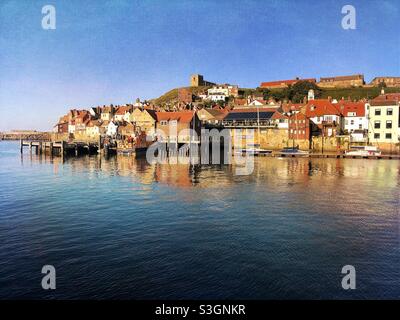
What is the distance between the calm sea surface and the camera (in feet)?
53.1

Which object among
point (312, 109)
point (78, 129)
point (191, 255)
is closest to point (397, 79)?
point (312, 109)

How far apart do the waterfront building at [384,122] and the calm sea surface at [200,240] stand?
4635 cm

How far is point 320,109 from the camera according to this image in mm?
96312

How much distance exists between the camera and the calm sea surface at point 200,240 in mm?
16172

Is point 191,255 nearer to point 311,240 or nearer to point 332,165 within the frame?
point 311,240

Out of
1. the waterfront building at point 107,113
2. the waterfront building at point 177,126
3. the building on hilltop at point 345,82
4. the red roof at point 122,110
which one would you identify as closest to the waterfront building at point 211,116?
the waterfront building at point 177,126

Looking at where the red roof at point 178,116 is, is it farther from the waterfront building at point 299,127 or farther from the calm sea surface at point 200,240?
the calm sea surface at point 200,240

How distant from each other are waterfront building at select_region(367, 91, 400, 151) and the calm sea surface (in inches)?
1825

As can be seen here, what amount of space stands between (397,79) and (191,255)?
7061 inches

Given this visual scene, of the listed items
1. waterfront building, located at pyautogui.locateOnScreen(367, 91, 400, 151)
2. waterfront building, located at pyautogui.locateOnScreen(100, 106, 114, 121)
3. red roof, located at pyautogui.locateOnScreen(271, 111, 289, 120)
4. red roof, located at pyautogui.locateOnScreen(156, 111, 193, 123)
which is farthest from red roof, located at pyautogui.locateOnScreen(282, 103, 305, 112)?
waterfront building, located at pyautogui.locateOnScreen(100, 106, 114, 121)

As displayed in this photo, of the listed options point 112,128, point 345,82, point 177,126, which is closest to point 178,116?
point 177,126

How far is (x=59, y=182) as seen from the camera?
4491 cm

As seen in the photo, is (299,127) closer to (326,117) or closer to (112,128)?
(326,117)
